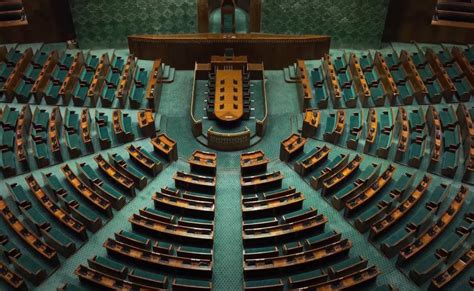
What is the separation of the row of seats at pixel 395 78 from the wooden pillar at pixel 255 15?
3.79 feet

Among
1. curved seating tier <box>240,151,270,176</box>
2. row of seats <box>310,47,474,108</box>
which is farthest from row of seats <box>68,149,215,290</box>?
row of seats <box>310,47,474,108</box>

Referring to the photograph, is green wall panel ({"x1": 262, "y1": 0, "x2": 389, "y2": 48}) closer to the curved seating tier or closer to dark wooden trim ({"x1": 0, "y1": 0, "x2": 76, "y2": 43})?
the curved seating tier

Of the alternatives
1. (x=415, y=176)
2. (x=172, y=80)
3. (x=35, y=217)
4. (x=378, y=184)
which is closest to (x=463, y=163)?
(x=415, y=176)

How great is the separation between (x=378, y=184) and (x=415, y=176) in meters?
0.55

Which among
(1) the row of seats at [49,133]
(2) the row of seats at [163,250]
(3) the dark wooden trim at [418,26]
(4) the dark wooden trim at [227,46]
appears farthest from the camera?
(3) the dark wooden trim at [418,26]

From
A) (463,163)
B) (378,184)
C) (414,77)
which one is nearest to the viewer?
(378,184)

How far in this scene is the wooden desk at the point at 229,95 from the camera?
6.58 m

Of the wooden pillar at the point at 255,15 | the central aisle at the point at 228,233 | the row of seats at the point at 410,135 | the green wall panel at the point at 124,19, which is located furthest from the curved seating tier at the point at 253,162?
the green wall panel at the point at 124,19

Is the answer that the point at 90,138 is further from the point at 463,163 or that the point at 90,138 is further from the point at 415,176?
Result: the point at 463,163

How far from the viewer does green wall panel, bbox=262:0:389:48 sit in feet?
24.9

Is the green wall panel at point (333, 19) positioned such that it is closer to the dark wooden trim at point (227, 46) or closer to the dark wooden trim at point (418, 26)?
the dark wooden trim at point (418, 26)

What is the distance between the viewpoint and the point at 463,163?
5812 mm

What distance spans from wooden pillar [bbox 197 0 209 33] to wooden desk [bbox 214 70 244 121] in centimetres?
89

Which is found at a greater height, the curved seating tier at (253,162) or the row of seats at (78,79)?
the row of seats at (78,79)
